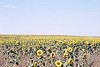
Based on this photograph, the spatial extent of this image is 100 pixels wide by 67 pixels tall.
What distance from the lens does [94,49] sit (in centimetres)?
1944

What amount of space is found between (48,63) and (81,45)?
11342 millimetres

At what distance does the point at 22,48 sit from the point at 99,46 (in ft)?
21.5

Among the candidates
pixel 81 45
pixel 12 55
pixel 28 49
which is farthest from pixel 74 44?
pixel 12 55

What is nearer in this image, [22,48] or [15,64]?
[15,64]

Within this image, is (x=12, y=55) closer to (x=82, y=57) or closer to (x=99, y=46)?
(x=82, y=57)

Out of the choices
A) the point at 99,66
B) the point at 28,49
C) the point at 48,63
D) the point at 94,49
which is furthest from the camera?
the point at 94,49

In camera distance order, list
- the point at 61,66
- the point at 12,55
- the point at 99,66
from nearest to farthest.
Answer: the point at 61,66
the point at 99,66
the point at 12,55

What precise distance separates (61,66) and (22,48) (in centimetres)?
928

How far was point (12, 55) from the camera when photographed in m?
12.1

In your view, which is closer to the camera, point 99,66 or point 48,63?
point 48,63

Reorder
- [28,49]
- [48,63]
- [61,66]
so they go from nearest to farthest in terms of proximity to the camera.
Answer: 1. [61,66]
2. [48,63]
3. [28,49]

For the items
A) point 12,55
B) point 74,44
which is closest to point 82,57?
point 12,55

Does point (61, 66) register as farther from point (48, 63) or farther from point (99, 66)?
point (99, 66)

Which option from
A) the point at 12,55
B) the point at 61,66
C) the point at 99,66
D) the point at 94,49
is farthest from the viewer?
the point at 94,49
